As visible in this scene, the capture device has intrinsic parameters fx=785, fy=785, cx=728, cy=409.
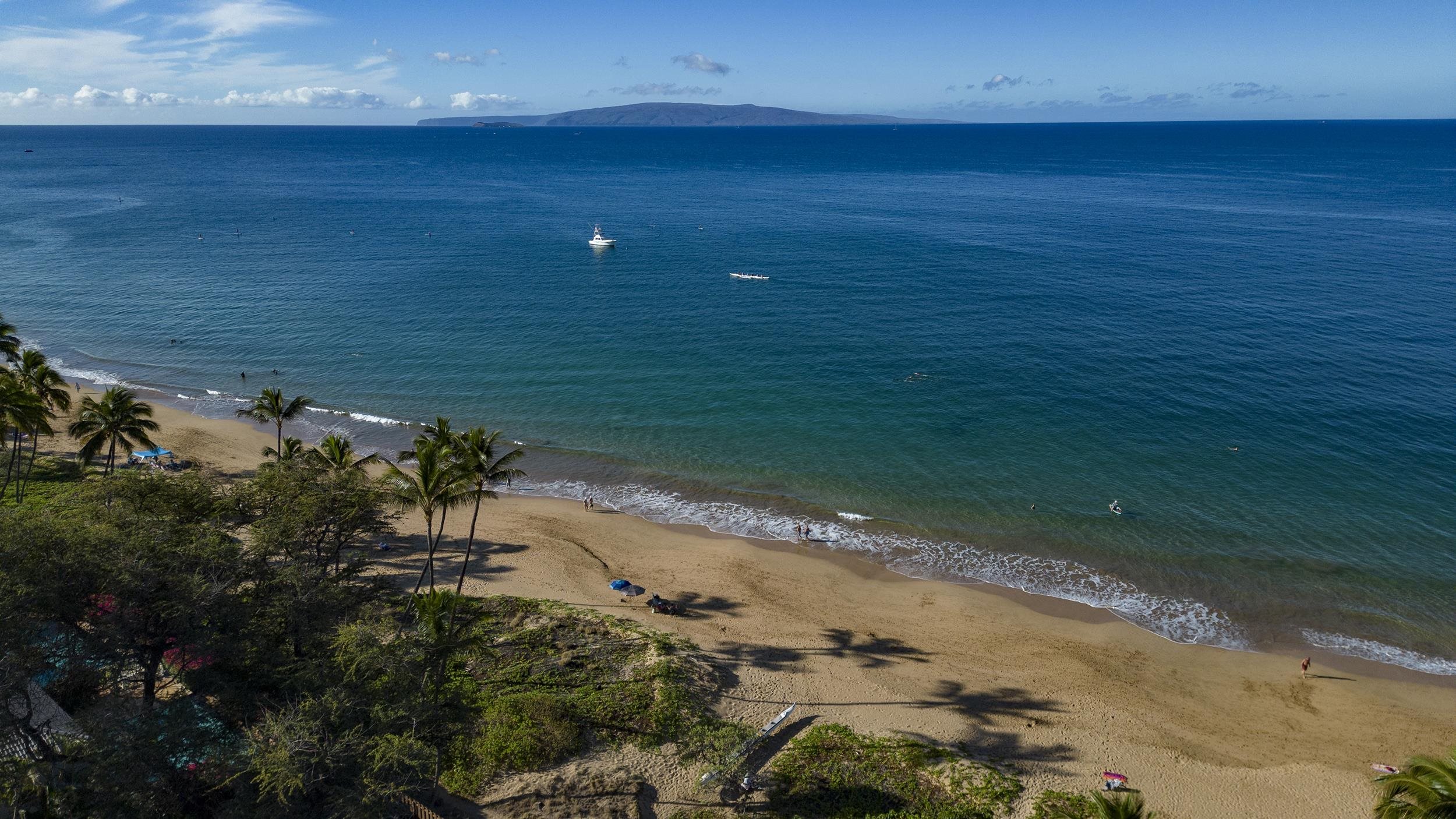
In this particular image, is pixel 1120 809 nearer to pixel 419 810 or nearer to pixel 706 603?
pixel 419 810

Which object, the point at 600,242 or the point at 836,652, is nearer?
the point at 836,652

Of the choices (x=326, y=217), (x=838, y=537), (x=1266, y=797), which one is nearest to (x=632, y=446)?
(x=838, y=537)

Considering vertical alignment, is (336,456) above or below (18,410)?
below

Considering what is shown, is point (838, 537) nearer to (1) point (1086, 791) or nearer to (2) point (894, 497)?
(2) point (894, 497)

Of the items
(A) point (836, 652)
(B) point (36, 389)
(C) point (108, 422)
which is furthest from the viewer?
(B) point (36, 389)

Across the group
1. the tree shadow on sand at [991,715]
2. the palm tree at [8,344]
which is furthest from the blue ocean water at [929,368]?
the palm tree at [8,344]

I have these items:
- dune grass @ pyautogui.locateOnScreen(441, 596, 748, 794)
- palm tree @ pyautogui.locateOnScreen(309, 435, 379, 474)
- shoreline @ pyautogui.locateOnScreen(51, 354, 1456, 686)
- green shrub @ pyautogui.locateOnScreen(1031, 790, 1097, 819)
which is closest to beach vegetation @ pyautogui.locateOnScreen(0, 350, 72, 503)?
palm tree @ pyautogui.locateOnScreen(309, 435, 379, 474)

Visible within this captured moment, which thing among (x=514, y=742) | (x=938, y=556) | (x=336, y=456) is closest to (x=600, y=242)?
(x=938, y=556)
